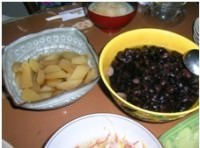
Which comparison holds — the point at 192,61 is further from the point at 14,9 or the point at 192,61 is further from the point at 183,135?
the point at 14,9

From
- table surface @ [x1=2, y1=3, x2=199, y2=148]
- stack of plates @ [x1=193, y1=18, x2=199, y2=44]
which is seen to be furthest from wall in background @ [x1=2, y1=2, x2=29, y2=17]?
stack of plates @ [x1=193, y1=18, x2=199, y2=44]

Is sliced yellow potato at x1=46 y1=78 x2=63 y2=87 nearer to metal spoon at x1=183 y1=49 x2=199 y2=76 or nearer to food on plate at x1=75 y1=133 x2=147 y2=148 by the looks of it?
food on plate at x1=75 y1=133 x2=147 y2=148

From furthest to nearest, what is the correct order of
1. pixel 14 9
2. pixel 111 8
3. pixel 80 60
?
1. pixel 14 9
2. pixel 111 8
3. pixel 80 60

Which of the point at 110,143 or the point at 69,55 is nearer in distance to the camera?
the point at 110,143

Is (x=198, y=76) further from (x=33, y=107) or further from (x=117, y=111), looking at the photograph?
(x=33, y=107)

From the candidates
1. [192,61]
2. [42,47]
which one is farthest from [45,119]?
[192,61]

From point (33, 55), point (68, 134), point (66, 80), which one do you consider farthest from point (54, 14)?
point (68, 134)

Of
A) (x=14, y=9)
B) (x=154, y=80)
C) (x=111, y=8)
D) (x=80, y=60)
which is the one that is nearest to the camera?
(x=154, y=80)

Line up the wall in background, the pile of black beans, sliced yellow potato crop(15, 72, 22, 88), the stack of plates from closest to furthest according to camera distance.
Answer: the pile of black beans < sliced yellow potato crop(15, 72, 22, 88) < the stack of plates < the wall in background
